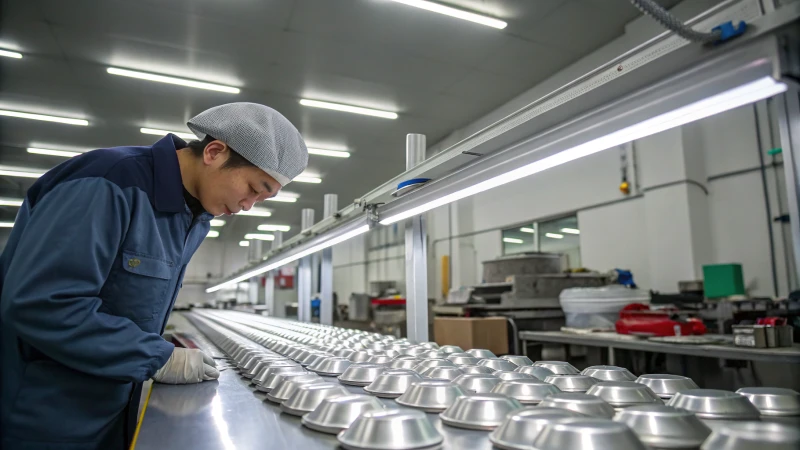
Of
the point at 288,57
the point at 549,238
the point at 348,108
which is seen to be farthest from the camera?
the point at 348,108

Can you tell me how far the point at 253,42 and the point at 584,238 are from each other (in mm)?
4968

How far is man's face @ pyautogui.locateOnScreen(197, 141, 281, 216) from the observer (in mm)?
1350

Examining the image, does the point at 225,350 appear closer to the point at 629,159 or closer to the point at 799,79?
the point at 799,79

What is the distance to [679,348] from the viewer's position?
2.88m

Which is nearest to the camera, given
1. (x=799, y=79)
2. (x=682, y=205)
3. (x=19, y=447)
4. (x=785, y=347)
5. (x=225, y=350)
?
(x=799, y=79)

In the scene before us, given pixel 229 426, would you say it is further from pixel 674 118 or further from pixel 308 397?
pixel 674 118

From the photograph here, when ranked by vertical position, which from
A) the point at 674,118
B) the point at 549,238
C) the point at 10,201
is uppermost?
the point at 10,201

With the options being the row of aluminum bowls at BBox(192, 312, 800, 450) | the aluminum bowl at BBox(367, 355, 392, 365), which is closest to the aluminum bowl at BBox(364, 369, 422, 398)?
the row of aluminum bowls at BBox(192, 312, 800, 450)

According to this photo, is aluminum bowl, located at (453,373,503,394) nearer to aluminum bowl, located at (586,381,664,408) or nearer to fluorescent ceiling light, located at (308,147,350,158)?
aluminum bowl, located at (586,381,664,408)

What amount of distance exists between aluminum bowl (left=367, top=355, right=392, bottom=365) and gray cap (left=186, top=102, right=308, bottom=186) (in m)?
0.67

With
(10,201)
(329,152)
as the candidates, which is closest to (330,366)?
(329,152)

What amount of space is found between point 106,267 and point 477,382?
91cm

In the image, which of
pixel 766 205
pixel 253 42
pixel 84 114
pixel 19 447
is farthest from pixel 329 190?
pixel 19 447

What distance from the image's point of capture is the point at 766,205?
4453 millimetres
